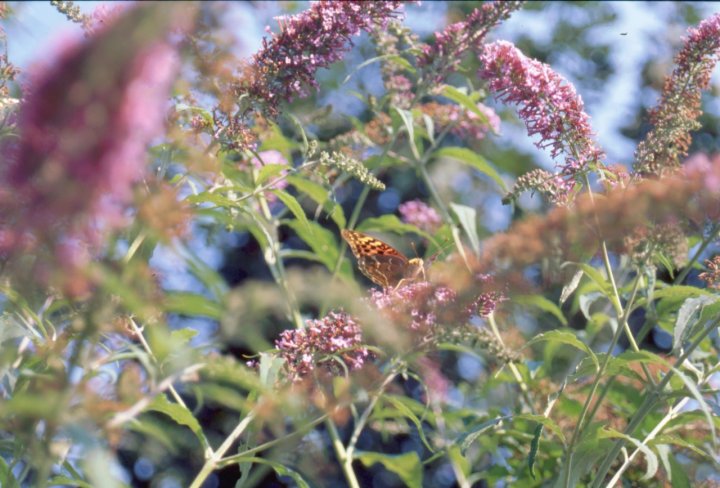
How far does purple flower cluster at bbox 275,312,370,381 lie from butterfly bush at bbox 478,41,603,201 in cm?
59

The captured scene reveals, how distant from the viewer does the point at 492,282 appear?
1157mm

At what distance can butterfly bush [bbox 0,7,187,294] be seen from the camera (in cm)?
57

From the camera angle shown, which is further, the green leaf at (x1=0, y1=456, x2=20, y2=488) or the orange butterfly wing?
the orange butterfly wing

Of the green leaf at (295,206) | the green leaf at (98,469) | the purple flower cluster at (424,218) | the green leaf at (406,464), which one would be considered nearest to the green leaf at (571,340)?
the green leaf at (295,206)

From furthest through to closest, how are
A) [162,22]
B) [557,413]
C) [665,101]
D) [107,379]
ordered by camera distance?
[557,413]
[665,101]
[107,379]
[162,22]

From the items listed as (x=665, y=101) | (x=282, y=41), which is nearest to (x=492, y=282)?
(x=282, y=41)

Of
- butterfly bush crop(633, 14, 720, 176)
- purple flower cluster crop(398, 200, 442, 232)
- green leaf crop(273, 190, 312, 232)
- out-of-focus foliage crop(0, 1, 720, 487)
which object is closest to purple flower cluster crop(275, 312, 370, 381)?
out-of-focus foliage crop(0, 1, 720, 487)

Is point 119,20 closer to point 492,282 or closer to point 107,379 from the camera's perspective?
point 492,282

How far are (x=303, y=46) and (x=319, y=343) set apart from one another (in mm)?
629

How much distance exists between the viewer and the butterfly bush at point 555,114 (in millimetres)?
1843

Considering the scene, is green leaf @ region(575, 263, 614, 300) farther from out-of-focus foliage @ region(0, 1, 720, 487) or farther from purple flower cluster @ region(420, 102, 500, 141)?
purple flower cluster @ region(420, 102, 500, 141)

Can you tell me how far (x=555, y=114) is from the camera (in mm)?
1854

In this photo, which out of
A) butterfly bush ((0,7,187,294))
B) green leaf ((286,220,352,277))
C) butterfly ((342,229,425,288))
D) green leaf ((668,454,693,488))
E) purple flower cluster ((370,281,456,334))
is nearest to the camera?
butterfly bush ((0,7,187,294))

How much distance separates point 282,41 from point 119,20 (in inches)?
48.3
